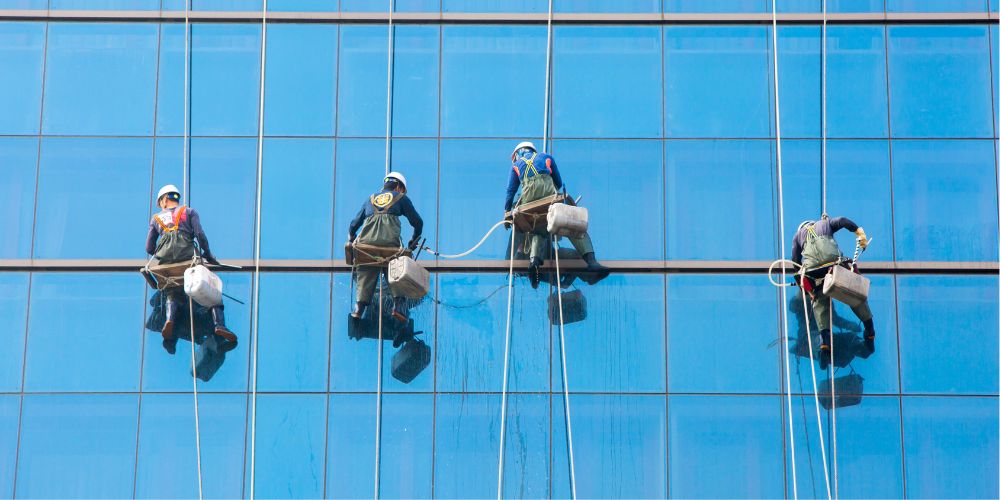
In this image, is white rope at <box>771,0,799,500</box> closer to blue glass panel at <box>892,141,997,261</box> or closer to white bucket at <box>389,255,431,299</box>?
blue glass panel at <box>892,141,997,261</box>

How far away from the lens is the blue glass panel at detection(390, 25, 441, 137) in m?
20.7

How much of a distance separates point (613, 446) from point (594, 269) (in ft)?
6.69

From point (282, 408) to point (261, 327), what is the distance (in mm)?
1004

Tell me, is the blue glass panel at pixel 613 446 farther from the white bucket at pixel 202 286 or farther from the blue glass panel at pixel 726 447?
the white bucket at pixel 202 286

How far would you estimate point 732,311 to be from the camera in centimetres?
1991

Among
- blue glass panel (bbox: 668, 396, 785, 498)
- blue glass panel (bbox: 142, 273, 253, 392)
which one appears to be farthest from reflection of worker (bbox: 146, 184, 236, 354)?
blue glass panel (bbox: 668, 396, 785, 498)

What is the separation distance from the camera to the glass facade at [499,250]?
1930 cm

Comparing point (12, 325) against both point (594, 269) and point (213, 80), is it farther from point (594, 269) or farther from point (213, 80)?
point (594, 269)

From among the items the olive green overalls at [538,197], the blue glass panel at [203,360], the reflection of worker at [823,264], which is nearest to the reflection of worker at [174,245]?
the blue glass panel at [203,360]

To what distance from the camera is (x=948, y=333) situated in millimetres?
19828

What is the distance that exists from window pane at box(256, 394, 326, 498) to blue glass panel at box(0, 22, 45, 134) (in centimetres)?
451

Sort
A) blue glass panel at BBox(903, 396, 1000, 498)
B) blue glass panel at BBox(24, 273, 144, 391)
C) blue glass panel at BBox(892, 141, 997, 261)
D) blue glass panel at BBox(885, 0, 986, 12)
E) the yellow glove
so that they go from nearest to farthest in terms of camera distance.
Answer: blue glass panel at BBox(903, 396, 1000, 498) < the yellow glove < blue glass panel at BBox(24, 273, 144, 391) < blue glass panel at BBox(892, 141, 997, 261) < blue glass panel at BBox(885, 0, 986, 12)

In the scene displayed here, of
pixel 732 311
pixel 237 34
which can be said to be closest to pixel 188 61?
pixel 237 34

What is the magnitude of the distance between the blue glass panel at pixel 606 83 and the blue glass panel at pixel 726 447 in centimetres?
338
